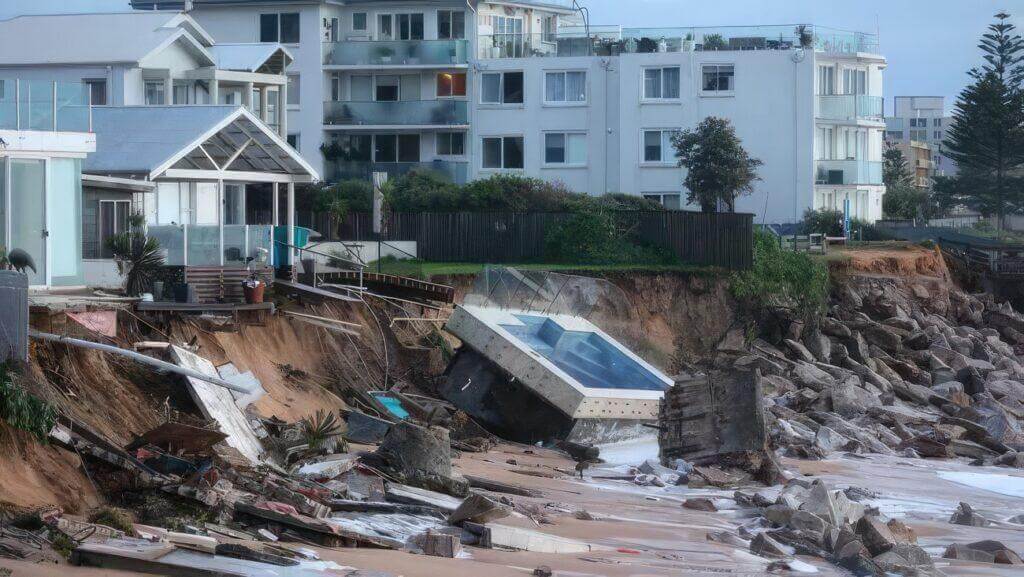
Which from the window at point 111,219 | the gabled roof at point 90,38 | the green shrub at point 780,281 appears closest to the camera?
the window at point 111,219

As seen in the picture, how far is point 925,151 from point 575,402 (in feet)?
290

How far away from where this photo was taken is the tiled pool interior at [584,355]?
22.9m

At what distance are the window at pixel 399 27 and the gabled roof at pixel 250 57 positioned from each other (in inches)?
414

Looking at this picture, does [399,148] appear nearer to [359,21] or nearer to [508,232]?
[359,21]

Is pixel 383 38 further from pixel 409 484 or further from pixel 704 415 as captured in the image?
pixel 409 484

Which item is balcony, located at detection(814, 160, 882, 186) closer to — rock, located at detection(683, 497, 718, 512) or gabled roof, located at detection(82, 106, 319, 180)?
gabled roof, located at detection(82, 106, 319, 180)

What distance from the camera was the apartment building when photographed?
128125 mm

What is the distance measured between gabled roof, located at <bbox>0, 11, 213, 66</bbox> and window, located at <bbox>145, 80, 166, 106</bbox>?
1070mm

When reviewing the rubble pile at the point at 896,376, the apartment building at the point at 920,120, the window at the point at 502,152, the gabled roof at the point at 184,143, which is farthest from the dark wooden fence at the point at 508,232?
the apartment building at the point at 920,120

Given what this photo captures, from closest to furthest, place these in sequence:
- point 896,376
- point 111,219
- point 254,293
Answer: point 254,293, point 111,219, point 896,376

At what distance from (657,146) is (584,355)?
2539cm

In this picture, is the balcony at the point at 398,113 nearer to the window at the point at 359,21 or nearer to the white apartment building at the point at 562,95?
the white apartment building at the point at 562,95

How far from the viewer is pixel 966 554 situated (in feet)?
48.2

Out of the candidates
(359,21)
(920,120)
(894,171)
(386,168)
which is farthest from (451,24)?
(920,120)
